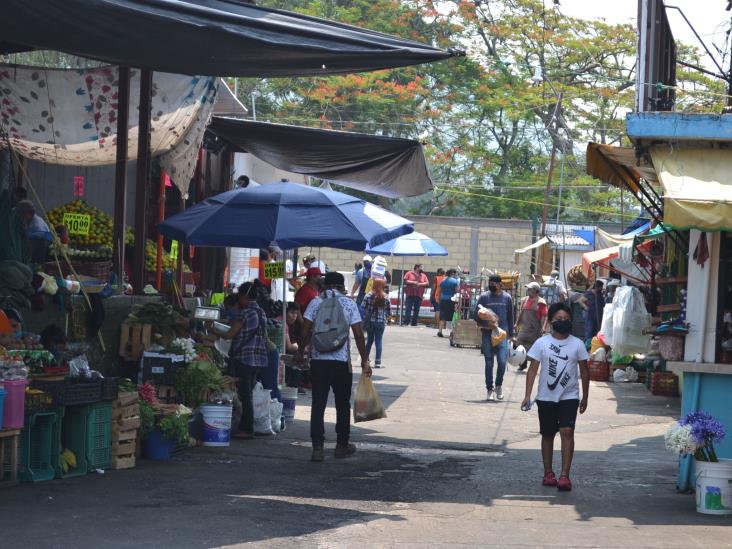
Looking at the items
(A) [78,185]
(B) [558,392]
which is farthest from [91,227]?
(B) [558,392]

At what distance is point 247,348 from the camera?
1259cm

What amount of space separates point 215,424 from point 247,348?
1.04m

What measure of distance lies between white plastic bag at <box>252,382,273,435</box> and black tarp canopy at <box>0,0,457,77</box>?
14.3 feet

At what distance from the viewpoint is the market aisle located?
781 cm

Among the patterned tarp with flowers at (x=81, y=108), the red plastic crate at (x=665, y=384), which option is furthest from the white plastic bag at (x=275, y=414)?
the red plastic crate at (x=665, y=384)

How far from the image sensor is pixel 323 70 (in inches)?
377

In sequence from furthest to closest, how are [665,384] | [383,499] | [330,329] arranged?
[665,384], [330,329], [383,499]

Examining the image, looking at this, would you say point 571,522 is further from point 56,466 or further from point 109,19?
point 109,19

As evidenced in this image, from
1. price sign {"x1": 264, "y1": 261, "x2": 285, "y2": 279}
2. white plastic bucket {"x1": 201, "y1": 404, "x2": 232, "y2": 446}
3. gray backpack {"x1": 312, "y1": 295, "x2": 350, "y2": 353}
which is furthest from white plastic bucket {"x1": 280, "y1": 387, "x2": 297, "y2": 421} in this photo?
gray backpack {"x1": 312, "y1": 295, "x2": 350, "y2": 353}

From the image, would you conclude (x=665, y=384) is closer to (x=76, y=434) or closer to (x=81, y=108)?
(x=81, y=108)

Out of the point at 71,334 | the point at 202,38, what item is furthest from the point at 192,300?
the point at 202,38

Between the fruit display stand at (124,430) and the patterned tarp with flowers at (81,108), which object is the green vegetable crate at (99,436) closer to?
the fruit display stand at (124,430)

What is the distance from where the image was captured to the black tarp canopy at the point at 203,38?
836 cm

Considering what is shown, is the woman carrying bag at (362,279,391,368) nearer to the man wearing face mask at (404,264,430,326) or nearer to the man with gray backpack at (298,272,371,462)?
the man with gray backpack at (298,272,371,462)
